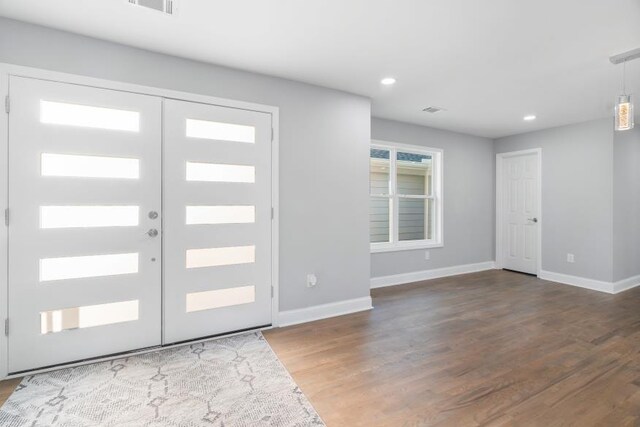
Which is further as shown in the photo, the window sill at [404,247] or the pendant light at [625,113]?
the window sill at [404,247]

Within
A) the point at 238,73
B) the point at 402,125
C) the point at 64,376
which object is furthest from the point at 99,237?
the point at 402,125

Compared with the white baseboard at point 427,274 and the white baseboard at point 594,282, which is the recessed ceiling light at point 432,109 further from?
the white baseboard at point 594,282

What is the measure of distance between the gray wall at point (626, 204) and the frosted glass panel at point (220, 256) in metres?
5.17

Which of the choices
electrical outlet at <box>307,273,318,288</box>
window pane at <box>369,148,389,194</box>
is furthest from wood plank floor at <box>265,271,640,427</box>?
window pane at <box>369,148,389,194</box>

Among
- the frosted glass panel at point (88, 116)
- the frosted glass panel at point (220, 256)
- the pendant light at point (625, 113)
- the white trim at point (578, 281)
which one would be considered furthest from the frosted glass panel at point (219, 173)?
the white trim at point (578, 281)

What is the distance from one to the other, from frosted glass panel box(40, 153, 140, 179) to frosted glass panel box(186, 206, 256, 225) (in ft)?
1.80

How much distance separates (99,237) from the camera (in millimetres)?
2539

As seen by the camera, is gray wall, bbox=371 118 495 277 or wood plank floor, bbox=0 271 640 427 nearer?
wood plank floor, bbox=0 271 640 427

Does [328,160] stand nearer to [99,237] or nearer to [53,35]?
[99,237]

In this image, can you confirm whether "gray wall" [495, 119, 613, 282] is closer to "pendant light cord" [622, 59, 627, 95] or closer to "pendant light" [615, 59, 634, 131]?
"pendant light cord" [622, 59, 627, 95]

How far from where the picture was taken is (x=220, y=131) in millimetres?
3020

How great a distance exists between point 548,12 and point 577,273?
4.38 metres

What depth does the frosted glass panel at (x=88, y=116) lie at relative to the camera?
2.41m

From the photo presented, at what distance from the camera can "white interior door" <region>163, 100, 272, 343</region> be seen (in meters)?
2.80
